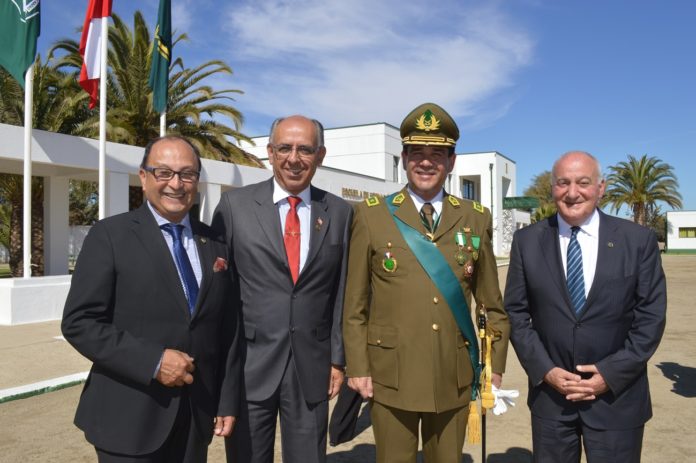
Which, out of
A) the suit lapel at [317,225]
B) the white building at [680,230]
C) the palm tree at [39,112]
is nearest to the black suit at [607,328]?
the suit lapel at [317,225]

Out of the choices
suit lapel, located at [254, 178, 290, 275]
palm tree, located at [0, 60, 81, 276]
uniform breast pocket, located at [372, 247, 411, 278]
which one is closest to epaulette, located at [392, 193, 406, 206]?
uniform breast pocket, located at [372, 247, 411, 278]

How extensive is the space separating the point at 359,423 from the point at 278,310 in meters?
2.27

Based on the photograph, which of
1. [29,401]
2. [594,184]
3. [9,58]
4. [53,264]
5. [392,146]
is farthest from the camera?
[392,146]

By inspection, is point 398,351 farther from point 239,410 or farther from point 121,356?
point 121,356

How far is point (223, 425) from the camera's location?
Answer: 2.24 meters

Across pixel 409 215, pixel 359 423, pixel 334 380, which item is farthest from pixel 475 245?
pixel 359 423

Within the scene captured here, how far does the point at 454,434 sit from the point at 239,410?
1010mm

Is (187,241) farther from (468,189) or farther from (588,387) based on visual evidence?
(468,189)

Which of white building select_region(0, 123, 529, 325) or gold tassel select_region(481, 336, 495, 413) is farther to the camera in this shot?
white building select_region(0, 123, 529, 325)

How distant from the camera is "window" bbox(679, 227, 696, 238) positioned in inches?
2005

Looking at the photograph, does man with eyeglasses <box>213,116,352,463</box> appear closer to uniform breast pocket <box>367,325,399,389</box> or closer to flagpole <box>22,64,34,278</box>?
uniform breast pocket <box>367,325,399,389</box>

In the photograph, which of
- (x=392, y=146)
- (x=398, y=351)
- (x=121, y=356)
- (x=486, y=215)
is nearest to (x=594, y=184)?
(x=486, y=215)

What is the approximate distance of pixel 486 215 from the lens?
8.91 feet

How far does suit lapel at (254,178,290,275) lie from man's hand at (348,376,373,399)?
61 centimetres
